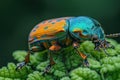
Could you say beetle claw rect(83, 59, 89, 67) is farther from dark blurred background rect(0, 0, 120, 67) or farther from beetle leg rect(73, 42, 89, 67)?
dark blurred background rect(0, 0, 120, 67)

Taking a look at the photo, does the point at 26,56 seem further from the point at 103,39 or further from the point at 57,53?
the point at 103,39

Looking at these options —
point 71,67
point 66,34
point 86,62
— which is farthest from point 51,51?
point 86,62

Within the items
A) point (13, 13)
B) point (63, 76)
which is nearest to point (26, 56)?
Answer: point (63, 76)

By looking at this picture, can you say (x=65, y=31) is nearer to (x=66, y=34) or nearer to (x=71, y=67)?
(x=66, y=34)

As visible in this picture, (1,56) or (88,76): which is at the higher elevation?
(88,76)

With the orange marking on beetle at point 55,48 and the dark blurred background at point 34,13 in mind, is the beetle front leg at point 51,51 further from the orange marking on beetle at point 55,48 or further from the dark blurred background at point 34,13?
the dark blurred background at point 34,13

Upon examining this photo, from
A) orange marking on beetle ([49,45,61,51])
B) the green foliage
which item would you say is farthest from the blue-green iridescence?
orange marking on beetle ([49,45,61,51])

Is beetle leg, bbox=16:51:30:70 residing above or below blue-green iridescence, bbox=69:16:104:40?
below

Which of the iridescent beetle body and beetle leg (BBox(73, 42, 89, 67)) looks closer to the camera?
beetle leg (BBox(73, 42, 89, 67))
